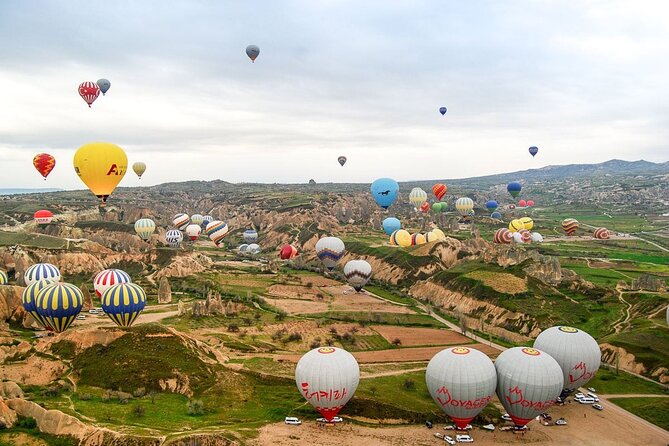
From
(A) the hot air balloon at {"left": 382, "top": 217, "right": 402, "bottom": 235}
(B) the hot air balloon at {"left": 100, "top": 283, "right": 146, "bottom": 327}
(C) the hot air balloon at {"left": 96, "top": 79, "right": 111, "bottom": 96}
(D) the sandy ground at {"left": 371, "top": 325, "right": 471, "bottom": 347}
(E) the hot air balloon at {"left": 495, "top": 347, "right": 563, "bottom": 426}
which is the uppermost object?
(C) the hot air balloon at {"left": 96, "top": 79, "right": 111, "bottom": 96}

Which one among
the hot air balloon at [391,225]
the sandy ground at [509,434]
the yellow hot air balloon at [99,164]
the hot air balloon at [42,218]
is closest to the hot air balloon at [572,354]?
the sandy ground at [509,434]

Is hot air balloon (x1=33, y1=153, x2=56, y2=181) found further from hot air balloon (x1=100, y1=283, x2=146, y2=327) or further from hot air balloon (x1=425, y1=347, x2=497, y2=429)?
hot air balloon (x1=425, y1=347, x2=497, y2=429)

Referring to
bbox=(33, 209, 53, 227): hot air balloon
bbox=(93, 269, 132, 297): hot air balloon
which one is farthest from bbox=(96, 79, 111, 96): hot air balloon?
bbox=(33, 209, 53, 227): hot air balloon

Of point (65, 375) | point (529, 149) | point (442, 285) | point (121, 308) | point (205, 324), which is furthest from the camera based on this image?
point (529, 149)

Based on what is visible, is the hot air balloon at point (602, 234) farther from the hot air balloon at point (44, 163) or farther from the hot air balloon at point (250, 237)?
the hot air balloon at point (44, 163)

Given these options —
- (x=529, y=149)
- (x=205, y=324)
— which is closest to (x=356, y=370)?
(x=205, y=324)

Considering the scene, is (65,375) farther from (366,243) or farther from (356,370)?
(366,243)
